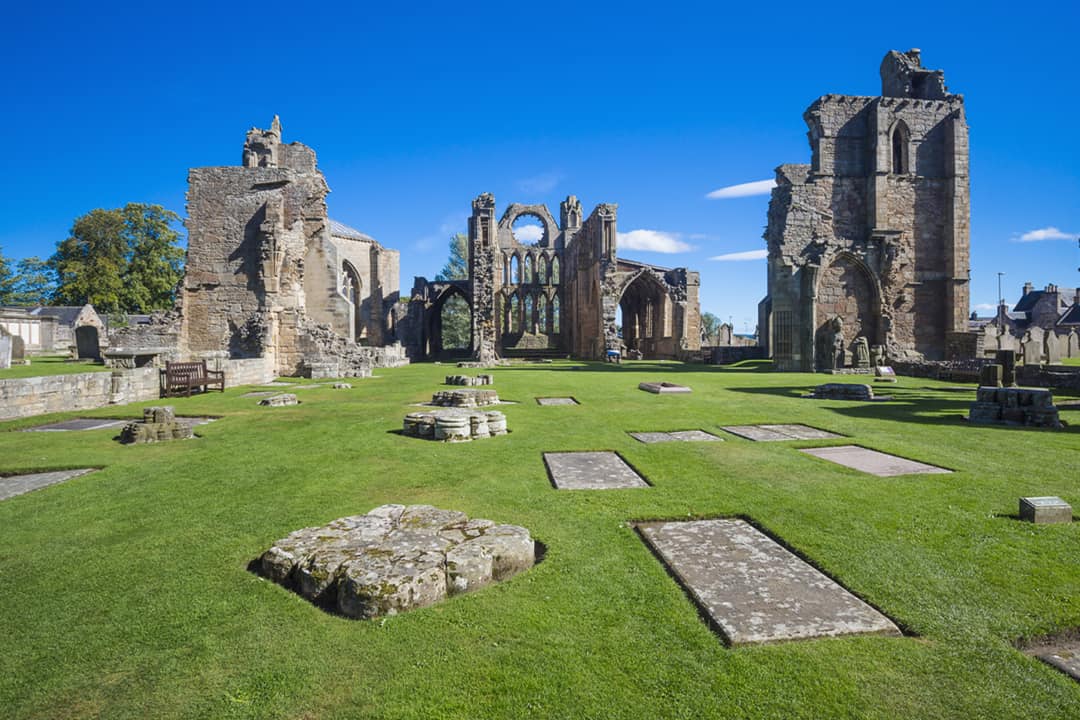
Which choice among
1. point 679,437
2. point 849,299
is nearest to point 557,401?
point 679,437

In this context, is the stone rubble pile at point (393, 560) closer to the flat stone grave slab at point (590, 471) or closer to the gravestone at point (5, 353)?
the flat stone grave slab at point (590, 471)

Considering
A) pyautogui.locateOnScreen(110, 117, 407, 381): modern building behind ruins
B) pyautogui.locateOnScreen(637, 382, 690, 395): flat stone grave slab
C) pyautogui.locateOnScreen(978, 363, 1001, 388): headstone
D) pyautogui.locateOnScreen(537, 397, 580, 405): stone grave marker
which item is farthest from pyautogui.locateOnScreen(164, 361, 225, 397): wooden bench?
pyautogui.locateOnScreen(978, 363, 1001, 388): headstone

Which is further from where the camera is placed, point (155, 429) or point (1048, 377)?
point (1048, 377)

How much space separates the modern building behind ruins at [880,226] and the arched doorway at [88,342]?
32496 millimetres

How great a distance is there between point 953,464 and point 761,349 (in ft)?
90.2

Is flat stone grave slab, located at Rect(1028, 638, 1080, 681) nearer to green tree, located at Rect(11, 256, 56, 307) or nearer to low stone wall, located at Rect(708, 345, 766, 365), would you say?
low stone wall, located at Rect(708, 345, 766, 365)

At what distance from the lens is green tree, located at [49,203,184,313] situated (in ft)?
140

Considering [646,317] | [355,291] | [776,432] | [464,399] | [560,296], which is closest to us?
[776,432]

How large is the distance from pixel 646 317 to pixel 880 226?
20136mm

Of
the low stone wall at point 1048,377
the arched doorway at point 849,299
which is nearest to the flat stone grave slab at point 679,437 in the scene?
the low stone wall at point 1048,377

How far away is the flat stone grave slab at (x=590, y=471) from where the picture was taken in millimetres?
5258

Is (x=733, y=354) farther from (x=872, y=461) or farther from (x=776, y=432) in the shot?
(x=872, y=461)

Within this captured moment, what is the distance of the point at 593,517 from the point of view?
4.31 m

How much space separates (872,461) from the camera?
6176 mm
